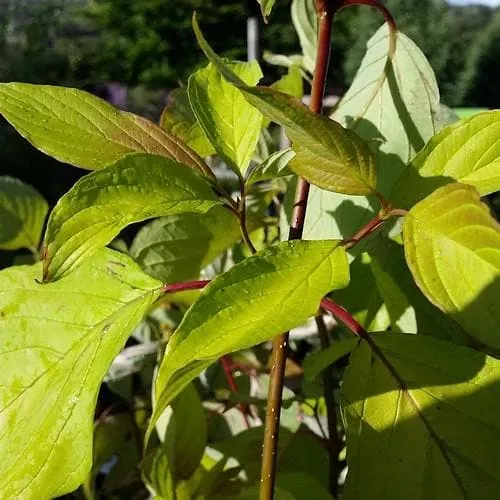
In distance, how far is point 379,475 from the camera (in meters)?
0.34

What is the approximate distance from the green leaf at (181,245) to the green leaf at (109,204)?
0.21 meters

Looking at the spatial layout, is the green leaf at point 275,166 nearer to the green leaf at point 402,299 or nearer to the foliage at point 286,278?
the foliage at point 286,278

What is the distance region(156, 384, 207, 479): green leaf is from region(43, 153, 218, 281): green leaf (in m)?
0.21

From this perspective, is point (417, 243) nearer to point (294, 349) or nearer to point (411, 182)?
point (411, 182)

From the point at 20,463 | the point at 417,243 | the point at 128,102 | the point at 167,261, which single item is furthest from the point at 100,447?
the point at 128,102

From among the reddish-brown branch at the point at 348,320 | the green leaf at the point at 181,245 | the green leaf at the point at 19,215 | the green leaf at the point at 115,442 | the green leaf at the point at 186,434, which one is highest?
the reddish-brown branch at the point at 348,320

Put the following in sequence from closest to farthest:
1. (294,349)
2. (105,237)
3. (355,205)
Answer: (105,237), (355,205), (294,349)

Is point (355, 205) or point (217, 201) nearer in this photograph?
point (217, 201)

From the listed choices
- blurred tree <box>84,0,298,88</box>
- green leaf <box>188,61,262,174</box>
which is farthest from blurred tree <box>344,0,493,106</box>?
green leaf <box>188,61,262,174</box>

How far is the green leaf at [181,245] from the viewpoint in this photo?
0.54m

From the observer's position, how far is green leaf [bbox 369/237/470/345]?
46cm

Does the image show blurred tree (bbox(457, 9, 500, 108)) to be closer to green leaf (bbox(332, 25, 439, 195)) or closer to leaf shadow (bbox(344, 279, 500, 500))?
green leaf (bbox(332, 25, 439, 195))

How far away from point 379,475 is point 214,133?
0.59 ft

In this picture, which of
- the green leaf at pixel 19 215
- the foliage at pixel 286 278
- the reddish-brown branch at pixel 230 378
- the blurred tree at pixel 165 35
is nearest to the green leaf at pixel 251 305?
the foliage at pixel 286 278
